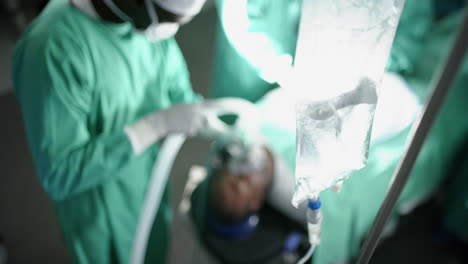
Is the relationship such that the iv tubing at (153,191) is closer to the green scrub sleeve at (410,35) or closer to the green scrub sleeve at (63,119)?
the green scrub sleeve at (63,119)

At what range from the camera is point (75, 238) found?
120 centimetres

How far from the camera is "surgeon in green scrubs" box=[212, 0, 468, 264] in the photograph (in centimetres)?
88

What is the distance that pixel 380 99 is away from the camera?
0.88 metres

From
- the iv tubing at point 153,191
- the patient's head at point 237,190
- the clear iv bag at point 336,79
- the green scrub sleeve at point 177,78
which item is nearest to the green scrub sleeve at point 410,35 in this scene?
the patient's head at point 237,190

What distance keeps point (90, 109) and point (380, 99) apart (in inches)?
27.6

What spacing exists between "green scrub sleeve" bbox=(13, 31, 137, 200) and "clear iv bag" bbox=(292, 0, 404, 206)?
561 mm

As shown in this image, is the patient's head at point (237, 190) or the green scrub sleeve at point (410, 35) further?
the green scrub sleeve at point (410, 35)

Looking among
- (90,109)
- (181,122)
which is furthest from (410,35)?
(90,109)

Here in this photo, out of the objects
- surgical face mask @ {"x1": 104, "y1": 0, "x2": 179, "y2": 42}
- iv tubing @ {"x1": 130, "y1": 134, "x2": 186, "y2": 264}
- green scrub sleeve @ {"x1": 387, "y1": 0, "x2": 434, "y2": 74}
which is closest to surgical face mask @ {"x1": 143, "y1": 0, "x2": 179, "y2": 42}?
Answer: surgical face mask @ {"x1": 104, "y1": 0, "x2": 179, "y2": 42}

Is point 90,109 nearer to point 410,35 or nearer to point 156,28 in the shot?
point 156,28

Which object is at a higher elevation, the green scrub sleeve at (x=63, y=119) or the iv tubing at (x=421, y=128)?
the iv tubing at (x=421, y=128)

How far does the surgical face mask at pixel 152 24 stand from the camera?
93 centimetres

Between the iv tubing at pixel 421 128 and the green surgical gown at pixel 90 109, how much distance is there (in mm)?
648

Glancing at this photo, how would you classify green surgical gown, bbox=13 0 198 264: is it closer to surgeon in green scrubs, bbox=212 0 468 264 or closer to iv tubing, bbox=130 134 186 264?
iv tubing, bbox=130 134 186 264
